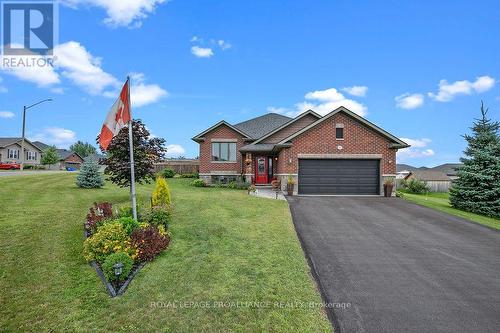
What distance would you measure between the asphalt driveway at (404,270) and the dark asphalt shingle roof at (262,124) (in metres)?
16.5

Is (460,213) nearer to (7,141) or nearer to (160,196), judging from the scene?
(160,196)

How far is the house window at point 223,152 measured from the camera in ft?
89.3

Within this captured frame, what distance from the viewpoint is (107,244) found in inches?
269

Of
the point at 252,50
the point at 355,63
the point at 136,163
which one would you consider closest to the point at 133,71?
the point at 136,163

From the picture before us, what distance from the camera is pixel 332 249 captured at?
8.30m

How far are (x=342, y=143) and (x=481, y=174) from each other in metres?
8.63

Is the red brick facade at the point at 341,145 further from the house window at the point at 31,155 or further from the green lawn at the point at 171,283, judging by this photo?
the house window at the point at 31,155

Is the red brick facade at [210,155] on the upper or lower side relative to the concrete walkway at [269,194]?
upper

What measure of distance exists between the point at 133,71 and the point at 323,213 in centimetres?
989

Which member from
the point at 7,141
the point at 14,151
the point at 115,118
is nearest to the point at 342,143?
the point at 115,118

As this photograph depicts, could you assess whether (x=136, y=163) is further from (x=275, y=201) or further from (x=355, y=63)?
(x=355, y=63)

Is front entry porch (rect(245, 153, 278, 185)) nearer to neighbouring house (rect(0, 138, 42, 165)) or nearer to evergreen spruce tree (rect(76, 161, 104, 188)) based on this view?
evergreen spruce tree (rect(76, 161, 104, 188))

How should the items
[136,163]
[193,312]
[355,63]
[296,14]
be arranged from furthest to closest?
[355,63] < [296,14] < [136,163] < [193,312]

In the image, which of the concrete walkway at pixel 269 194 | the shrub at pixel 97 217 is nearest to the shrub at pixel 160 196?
the shrub at pixel 97 217
